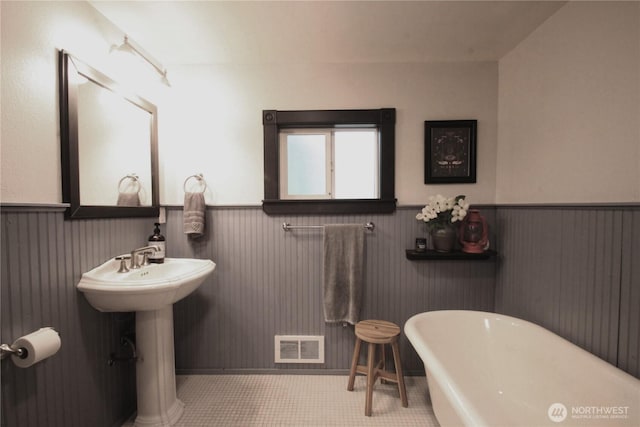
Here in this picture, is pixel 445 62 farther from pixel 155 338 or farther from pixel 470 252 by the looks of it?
pixel 155 338

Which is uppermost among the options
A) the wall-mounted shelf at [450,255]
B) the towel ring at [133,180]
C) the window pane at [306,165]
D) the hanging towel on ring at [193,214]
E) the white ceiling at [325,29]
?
the white ceiling at [325,29]

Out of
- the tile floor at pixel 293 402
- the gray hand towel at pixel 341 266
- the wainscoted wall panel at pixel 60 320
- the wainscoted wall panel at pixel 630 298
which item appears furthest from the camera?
the gray hand towel at pixel 341 266

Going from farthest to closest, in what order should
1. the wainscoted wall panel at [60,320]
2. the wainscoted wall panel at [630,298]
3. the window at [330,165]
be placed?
the window at [330,165] → the wainscoted wall panel at [630,298] → the wainscoted wall panel at [60,320]

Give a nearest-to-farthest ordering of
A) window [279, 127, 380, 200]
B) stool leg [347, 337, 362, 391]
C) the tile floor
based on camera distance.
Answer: the tile floor < stool leg [347, 337, 362, 391] < window [279, 127, 380, 200]

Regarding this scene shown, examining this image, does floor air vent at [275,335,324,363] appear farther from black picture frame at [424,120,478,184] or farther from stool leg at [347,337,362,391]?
black picture frame at [424,120,478,184]

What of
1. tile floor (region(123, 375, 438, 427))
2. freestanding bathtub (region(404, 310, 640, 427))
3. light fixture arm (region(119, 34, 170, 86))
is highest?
light fixture arm (region(119, 34, 170, 86))

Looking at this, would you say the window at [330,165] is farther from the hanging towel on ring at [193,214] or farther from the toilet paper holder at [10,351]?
the toilet paper holder at [10,351]

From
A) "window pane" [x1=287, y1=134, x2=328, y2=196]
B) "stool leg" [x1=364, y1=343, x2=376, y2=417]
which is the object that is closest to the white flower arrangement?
"window pane" [x1=287, y1=134, x2=328, y2=196]

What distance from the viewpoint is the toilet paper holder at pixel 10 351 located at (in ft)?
2.65

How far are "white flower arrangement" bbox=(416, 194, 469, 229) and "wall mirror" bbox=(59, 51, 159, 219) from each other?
181 centimetres

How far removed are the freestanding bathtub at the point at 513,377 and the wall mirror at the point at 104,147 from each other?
68.2 inches

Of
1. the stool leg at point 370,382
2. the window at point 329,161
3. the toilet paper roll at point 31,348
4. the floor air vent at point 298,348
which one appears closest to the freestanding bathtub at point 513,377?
the stool leg at point 370,382

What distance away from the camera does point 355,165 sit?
72.4 inches

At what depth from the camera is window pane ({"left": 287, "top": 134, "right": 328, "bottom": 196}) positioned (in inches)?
71.7
